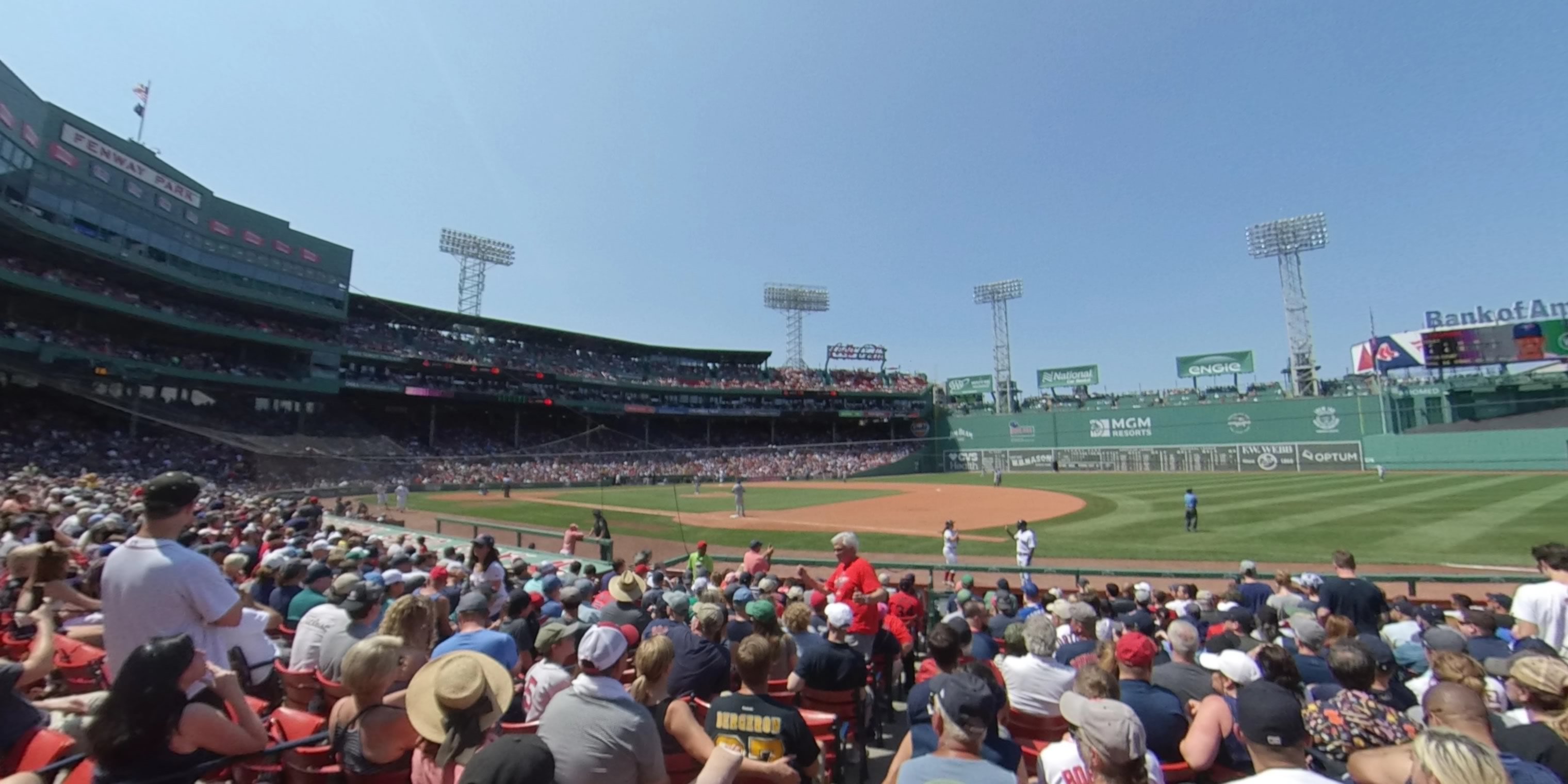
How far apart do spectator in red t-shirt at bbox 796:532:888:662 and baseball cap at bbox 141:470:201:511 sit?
4426 mm

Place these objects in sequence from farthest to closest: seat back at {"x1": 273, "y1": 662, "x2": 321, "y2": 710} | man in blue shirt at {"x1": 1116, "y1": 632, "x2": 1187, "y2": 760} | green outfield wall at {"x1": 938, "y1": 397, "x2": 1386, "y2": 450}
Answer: green outfield wall at {"x1": 938, "y1": 397, "x2": 1386, "y2": 450}
seat back at {"x1": 273, "y1": 662, "x2": 321, "y2": 710}
man in blue shirt at {"x1": 1116, "y1": 632, "x2": 1187, "y2": 760}

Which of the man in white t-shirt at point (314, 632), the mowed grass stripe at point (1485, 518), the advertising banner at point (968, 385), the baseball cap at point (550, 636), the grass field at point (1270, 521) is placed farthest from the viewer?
the advertising banner at point (968, 385)

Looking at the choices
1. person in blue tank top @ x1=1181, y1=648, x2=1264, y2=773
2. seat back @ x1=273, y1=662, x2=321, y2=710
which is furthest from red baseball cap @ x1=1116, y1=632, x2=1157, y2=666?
seat back @ x1=273, y1=662, x2=321, y2=710

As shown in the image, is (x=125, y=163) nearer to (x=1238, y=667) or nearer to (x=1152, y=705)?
(x=1152, y=705)

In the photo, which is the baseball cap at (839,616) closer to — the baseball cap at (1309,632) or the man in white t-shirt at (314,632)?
the man in white t-shirt at (314,632)

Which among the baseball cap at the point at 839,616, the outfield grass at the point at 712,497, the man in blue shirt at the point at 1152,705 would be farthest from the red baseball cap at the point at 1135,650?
the outfield grass at the point at 712,497

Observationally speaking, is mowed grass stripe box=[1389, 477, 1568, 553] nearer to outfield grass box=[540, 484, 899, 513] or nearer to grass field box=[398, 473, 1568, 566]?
grass field box=[398, 473, 1568, 566]

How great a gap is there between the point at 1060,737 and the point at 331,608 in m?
Result: 5.53

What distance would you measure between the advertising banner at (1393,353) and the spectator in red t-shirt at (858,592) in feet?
226

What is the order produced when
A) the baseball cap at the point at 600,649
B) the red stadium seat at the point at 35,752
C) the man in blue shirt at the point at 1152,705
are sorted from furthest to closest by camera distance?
the man in blue shirt at the point at 1152,705
the baseball cap at the point at 600,649
the red stadium seat at the point at 35,752

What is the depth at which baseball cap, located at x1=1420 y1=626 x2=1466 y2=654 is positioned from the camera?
17.3ft

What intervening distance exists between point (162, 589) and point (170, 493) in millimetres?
523

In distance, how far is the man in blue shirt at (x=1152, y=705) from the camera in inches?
150

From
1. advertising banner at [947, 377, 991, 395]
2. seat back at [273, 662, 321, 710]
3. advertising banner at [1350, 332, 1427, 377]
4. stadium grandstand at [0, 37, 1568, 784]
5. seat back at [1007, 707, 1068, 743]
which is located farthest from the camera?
advertising banner at [947, 377, 991, 395]
